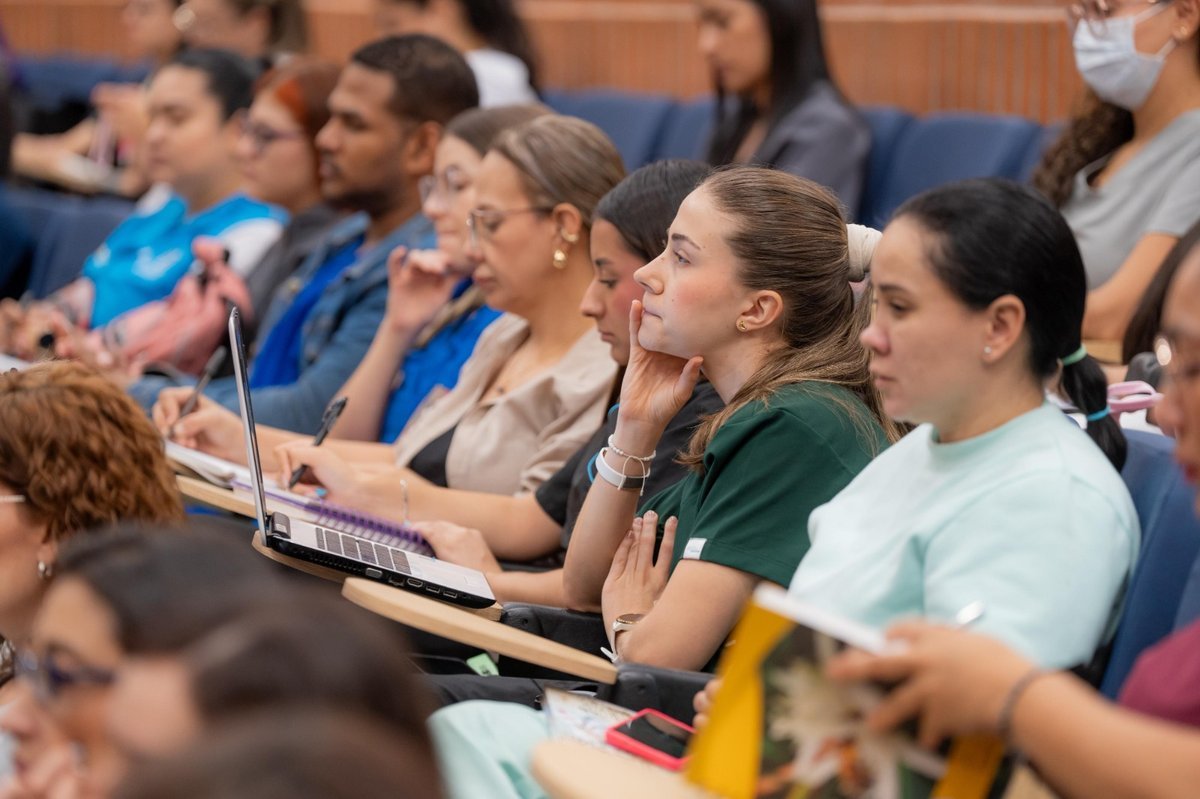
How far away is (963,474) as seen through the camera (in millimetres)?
1534

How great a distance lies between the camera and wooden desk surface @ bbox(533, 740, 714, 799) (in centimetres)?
125

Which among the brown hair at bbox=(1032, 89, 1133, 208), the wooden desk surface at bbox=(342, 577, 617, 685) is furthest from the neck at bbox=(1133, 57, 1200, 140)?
the wooden desk surface at bbox=(342, 577, 617, 685)

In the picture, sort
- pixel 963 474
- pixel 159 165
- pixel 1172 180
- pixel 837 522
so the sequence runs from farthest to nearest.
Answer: pixel 159 165, pixel 1172 180, pixel 837 522, pixel 963 474

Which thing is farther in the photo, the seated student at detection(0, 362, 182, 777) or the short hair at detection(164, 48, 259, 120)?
the short hair at detection(164, 48, 259, 120)

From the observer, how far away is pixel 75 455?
1.80 metres

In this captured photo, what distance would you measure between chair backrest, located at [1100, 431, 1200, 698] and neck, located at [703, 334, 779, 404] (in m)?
0.56

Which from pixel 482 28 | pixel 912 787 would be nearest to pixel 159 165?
pixel 482 28

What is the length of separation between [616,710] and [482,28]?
130 inches

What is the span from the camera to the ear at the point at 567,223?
273 cm

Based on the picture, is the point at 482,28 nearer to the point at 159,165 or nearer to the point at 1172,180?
the point at 159,165

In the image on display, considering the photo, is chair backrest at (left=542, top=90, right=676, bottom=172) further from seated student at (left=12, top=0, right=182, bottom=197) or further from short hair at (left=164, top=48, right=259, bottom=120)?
seated student at (left=12, top=0, right=182, bottom=197)

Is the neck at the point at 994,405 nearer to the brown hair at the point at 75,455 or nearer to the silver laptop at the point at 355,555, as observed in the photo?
the silver laptop at the point at 355,555

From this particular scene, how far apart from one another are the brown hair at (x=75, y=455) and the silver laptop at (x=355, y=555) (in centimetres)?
19

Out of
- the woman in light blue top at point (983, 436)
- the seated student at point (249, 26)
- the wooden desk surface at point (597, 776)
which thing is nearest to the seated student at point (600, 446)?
the woman in light blue top at point (983, 436)
